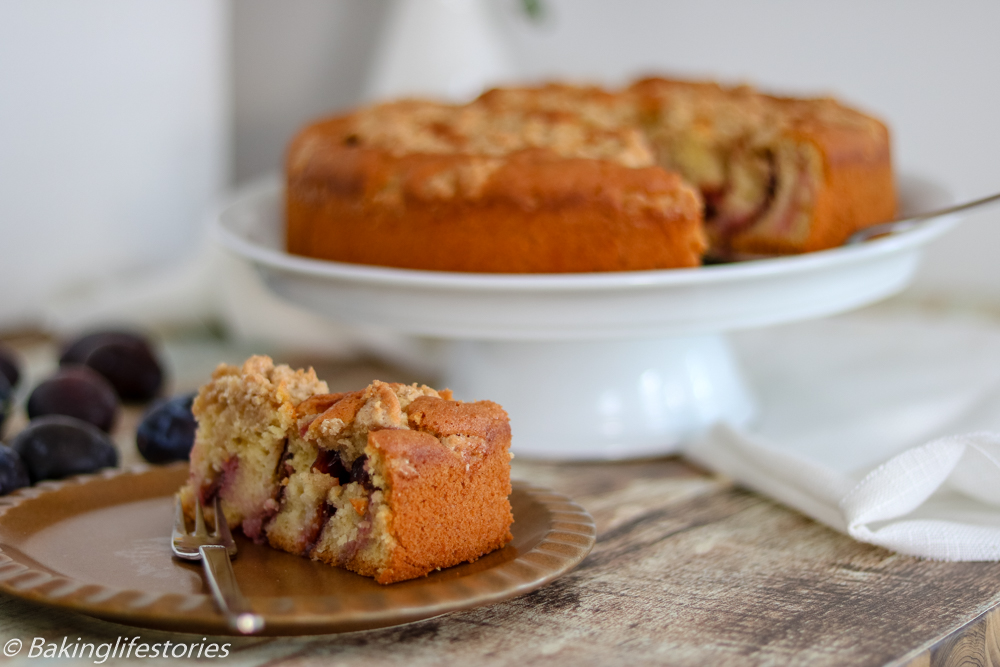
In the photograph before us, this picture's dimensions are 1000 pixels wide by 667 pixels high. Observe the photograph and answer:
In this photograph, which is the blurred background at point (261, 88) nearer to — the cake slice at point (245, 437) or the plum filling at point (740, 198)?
the plum filling at point (740, 198)

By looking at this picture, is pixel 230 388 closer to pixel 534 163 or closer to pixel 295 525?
pixel 295 525

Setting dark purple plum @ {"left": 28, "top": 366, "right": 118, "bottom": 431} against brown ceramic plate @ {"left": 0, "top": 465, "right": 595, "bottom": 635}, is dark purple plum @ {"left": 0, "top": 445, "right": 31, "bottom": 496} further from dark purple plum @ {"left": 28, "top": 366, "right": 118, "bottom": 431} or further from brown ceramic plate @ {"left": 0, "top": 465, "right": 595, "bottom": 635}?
dark purple plum @ {"left": 28, "top": 366, "right": 118, "bottom": 431}

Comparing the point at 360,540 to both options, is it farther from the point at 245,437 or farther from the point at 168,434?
the point at 168,434

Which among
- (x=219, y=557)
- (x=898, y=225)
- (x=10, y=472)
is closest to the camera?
(x=219, y=557)

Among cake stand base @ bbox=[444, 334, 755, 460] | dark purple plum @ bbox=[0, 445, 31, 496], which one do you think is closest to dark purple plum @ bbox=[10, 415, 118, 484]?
dark purple plum @ bbox=[0, 445, 31, 496]

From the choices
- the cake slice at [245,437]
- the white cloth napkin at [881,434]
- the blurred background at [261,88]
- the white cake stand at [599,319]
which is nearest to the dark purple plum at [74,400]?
the white cake stand at [599,319]

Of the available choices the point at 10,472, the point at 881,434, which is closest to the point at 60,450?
the point at 10,472
